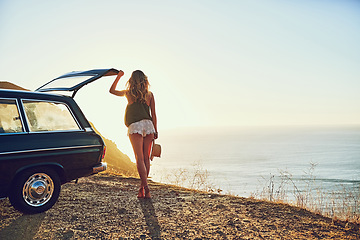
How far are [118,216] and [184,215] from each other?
1.09 metres

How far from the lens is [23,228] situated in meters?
4.11

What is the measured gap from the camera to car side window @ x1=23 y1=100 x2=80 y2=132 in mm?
4973

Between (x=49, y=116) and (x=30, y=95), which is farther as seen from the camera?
(x=49, y=116)

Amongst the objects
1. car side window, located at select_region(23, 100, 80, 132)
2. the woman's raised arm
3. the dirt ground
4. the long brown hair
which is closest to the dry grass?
the dirt ground

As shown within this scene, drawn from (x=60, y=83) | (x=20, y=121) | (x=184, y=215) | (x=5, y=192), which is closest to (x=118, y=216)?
(x=184, y=215)

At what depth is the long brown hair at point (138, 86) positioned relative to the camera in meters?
5.45

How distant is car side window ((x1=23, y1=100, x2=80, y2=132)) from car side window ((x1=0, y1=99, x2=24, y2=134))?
0.64 feet

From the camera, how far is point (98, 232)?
410 centimetres

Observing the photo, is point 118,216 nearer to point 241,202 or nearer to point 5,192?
point 5,192

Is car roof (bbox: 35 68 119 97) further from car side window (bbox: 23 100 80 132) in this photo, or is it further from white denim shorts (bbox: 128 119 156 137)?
white denim shorts (bbox: 128 119 156 137)

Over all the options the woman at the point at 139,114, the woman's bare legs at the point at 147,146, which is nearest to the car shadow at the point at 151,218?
the woman at the point at 139,114

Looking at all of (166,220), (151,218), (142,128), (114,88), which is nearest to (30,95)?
(114,88)

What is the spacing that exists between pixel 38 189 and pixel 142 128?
1.98 metres

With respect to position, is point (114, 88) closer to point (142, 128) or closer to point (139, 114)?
Answer: point (139, 114)
